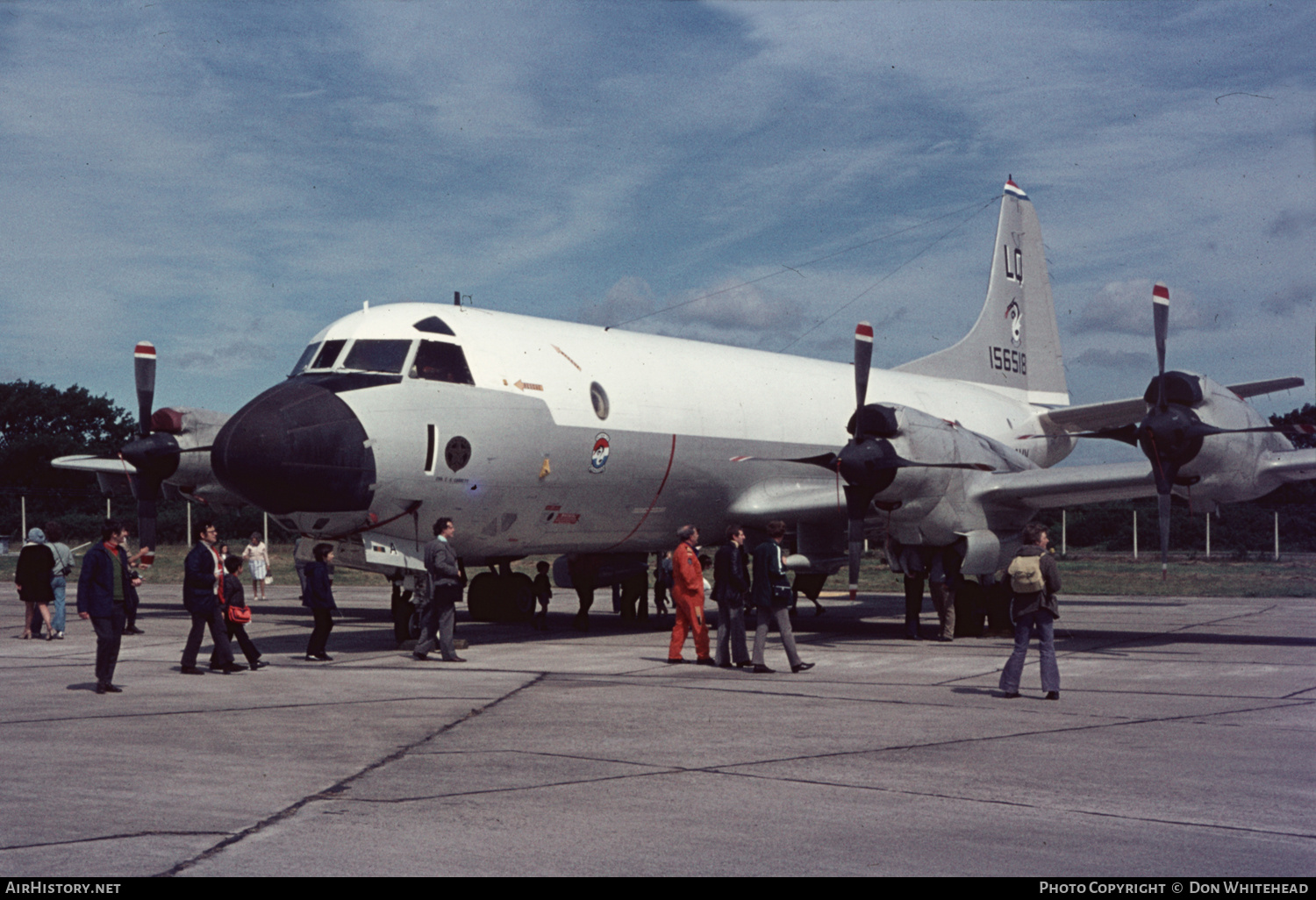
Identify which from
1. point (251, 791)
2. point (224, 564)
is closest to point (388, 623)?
point (224, 564)

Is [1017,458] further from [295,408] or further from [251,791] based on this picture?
[251,791]

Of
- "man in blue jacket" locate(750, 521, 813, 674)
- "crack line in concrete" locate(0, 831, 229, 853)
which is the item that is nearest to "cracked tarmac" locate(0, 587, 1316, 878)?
"crack line in concrete" locate(0, 831, 229, 853)

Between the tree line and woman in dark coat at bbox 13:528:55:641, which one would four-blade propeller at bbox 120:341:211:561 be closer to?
woman in dark coat at bbox 13:528:55:641

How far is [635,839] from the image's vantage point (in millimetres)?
6352

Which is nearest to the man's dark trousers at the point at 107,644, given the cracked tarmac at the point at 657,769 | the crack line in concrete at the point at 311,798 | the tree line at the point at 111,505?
the cracked tarmac at the point at 657,769

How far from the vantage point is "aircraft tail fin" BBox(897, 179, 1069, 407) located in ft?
90.6

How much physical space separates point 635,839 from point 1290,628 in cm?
1857

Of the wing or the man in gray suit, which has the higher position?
the wing

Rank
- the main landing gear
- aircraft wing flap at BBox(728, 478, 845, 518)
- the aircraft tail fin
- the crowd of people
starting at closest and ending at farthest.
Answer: the crowd of people < aircraft wing flap at BBox(728, 478, 845, 518) < the main landing gear < the aircraft tail fin

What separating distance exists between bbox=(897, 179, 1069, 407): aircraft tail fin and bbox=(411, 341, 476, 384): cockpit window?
1370 centimetres

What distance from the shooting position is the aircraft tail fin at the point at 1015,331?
27.6m

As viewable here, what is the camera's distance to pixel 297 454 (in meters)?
14.2

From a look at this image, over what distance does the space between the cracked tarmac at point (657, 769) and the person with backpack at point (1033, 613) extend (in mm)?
277
